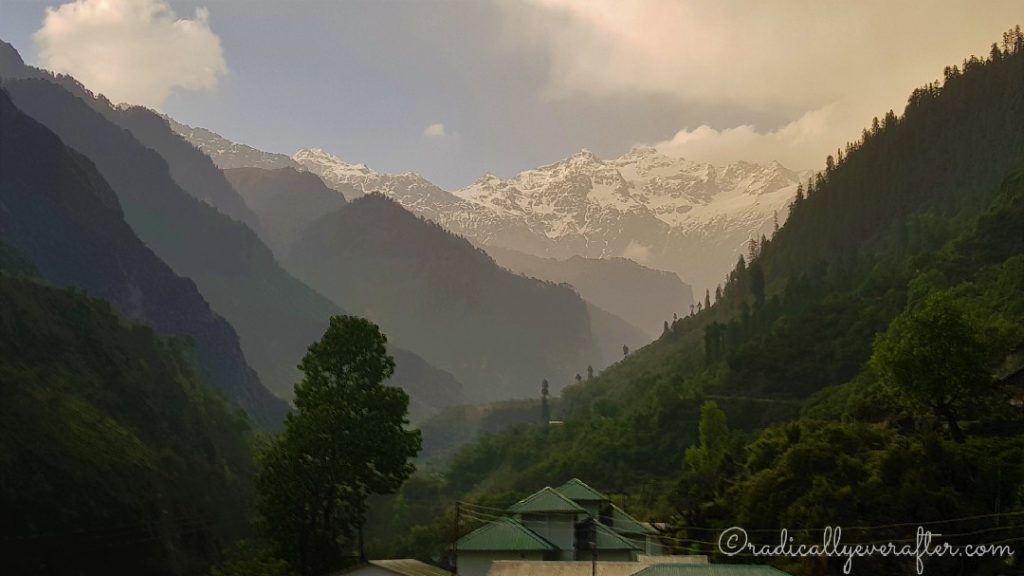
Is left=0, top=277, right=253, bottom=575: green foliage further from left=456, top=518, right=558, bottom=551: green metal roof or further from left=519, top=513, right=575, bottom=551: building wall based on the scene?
left=519, top=513, right=575, bottom=551: building wall

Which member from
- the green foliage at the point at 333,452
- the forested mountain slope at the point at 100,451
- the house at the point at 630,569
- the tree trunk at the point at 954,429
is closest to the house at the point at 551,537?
the house at the point at 630,569

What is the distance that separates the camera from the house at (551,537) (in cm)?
6512

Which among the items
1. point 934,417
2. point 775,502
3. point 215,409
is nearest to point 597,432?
point 215,409

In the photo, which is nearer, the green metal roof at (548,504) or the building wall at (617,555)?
the building wall at (617,555)

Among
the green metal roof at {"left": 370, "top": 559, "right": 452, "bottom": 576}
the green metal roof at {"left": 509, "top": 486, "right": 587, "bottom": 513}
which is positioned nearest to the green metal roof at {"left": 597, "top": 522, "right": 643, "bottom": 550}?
the green metal roof at {"left": 509, "top": 486, "right": 587, "bottom": 513}

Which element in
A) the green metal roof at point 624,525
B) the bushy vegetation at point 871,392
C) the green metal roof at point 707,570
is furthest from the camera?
the green metal roof at point 624,525

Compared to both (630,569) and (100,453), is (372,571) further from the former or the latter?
(100,453)

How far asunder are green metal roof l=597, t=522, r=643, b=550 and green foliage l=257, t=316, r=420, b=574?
13423 millimetres

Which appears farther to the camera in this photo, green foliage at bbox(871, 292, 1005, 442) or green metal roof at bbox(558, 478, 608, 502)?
green metal roof at bbox(558, 478, 608, 502)

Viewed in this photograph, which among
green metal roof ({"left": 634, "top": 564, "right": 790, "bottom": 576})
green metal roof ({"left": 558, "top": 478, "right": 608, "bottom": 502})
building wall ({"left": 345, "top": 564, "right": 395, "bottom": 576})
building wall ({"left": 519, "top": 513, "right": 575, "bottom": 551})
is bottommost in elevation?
building wall ({"left": 345, "top": 564, "right": 395, "bottom": 576})

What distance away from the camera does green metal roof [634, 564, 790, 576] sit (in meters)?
48.0

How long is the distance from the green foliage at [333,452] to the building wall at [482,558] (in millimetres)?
6992

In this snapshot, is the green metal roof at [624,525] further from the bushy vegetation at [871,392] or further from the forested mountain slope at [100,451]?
the forested mountain slope at [100,451]

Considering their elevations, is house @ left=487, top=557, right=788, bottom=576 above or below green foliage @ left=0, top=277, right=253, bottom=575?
below
